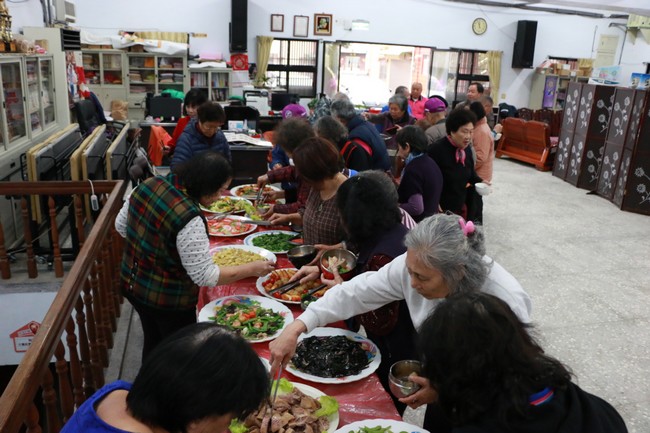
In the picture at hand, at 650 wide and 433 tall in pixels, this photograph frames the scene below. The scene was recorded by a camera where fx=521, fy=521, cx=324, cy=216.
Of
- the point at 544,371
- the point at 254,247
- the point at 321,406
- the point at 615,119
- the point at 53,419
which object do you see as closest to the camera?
the point at 544,371

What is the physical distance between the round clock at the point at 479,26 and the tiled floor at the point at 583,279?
6.05 meters

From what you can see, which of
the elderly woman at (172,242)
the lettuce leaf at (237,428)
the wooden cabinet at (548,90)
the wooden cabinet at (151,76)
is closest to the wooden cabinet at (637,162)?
the wooden cabinet at (548,90)

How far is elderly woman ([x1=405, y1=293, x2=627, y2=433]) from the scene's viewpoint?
1131mm

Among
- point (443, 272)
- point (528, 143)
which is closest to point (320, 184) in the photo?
point (443, 272)

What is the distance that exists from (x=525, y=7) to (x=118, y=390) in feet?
47.0

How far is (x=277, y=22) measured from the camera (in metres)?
A: 11.9

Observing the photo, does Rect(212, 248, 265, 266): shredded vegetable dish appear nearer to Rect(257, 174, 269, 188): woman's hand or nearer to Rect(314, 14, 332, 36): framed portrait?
Rect(257, 174, 269, 188): woman's hand

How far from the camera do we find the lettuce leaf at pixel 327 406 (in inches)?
66.4

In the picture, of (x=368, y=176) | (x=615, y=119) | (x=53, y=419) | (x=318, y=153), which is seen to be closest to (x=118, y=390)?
(x=53, y=419)

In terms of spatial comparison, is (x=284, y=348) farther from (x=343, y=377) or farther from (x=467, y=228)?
(x=467, y=228)

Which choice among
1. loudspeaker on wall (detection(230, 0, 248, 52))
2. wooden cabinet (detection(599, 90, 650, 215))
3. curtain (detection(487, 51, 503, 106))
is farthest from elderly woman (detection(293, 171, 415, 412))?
curtain (detection(487, 51, 503, 106))

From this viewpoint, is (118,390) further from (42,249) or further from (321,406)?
(42,249)

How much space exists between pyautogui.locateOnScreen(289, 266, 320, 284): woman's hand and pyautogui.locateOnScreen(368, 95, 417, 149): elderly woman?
13.6 ft

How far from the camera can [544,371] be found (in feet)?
3.85
